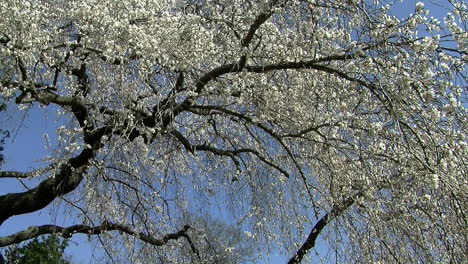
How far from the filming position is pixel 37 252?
8234mm

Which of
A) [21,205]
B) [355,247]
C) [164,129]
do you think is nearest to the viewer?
[355,247]

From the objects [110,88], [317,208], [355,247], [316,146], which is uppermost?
[110,88]

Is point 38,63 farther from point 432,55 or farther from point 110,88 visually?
point 432,55

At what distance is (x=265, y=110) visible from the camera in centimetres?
491

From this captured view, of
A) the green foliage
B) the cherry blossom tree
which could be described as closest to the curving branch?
the cherry blossom tree

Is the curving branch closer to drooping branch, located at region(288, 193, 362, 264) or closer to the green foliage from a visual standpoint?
drooping branch, located at region(288, 193, 362, 264)

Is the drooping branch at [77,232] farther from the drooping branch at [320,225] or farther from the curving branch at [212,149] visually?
the drooping branch at [320,225]

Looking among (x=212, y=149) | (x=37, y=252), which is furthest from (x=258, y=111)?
(x=37, y=252)

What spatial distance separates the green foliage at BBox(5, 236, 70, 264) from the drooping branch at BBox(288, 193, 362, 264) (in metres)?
3.73

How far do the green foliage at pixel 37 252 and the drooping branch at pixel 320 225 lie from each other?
3.73m

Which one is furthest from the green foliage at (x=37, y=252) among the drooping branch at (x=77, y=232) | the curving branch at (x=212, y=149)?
the curving branch at (x=212, y=149)

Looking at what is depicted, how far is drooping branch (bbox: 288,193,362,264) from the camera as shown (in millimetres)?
4250

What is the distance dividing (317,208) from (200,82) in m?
1.51

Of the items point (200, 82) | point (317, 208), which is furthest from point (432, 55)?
point (200, 82)
